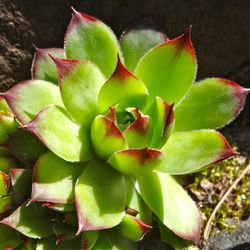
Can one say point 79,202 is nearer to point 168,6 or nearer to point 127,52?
point 127,52

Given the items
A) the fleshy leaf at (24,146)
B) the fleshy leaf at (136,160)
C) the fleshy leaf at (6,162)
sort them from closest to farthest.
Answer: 1. the fleshy leaf at (136,160)
2. the fleshy leaf at (24,146)
3. the fleshy leaf at (6,162)

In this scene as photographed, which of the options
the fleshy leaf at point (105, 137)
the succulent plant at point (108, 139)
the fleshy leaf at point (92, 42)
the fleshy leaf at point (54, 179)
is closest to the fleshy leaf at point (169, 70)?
the succulent plant at point (108, 139)

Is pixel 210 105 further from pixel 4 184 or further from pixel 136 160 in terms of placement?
pixel 4 184

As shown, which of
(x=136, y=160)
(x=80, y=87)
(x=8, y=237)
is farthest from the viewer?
(x=8, y=237)

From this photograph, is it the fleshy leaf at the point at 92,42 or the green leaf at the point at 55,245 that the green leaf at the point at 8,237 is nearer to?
the green leaf at the point at 55,245

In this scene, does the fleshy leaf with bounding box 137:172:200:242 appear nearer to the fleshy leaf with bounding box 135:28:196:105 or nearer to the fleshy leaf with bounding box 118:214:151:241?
the fleshy leaf with bounding box 118:214:151:241

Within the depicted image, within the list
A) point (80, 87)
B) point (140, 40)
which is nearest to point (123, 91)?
point (80, 87)
